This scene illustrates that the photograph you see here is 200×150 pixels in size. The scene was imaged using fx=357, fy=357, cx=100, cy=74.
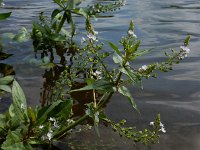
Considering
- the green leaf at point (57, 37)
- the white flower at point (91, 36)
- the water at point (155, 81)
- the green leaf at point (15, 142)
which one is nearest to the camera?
the green leaf at point (15, 142)

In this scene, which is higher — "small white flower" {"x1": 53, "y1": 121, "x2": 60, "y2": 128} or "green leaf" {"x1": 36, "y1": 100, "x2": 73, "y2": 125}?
"green leaf" {"x1": 36, "y1": 100, "x2": 73, "y2": 125}

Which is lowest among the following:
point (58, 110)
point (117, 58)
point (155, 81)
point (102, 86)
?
point (155, 81)

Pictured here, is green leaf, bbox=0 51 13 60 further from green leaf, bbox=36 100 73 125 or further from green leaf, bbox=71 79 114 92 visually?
green leaf, bbox=71 79 114 92

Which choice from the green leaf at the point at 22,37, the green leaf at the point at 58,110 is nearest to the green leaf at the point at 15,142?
the green leaf at the point at 58,110

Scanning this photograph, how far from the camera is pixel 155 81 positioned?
11.9 ft

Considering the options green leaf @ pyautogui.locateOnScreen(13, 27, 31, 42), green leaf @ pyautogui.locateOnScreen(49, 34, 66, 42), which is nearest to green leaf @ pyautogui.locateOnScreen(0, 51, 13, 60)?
green leaf @ pyautogui.locateOnScreen(13, 27, 31, 42)

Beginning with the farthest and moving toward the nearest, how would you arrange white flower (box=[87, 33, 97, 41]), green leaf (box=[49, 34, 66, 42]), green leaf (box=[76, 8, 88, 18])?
green leaf (box=[49, 34, 66, 42]), green leaf (box=[76, 8, 88, 18]), white flower (box=[87, 33, 97, 41])

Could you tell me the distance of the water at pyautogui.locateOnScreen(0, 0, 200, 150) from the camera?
8.47 ft

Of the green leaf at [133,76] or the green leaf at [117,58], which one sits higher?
the green leaf at [117,58]

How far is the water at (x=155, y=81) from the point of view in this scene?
2582 millimetres

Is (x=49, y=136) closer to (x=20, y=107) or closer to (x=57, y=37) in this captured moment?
(x=20, y=107)

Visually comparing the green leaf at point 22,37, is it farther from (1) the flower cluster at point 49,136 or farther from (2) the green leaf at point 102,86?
(2) the green leaf at point 102,86

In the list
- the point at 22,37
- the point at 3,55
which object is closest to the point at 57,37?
the point at 22,37

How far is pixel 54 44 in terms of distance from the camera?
449 cm
